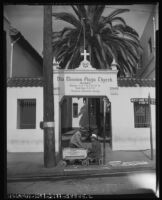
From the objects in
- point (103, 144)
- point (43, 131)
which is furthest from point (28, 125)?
point (103, 144)

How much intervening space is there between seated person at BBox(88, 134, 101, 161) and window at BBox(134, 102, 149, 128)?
0.91 meters

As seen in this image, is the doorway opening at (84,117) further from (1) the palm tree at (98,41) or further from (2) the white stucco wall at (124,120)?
(1) the palm tree at (98,41)

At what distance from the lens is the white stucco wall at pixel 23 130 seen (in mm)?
5824

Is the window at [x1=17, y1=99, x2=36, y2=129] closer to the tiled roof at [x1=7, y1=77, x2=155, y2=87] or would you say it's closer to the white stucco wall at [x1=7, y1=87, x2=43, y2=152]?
the white stucco wall at [x1=7, y1=87, x2=43, y2=152]

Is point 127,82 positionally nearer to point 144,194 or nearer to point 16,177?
point 144,194

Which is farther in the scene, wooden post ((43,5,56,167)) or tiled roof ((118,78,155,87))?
wooden post ((43,5,56,167))

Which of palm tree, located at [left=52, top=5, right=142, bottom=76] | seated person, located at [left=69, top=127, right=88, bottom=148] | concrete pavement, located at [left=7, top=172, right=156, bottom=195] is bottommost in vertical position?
concrete pavement, located at [left=7, top=172, right=156, bottom=195]

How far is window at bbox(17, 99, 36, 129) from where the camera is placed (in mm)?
6663

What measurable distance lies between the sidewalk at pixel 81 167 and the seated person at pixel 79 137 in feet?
1.49

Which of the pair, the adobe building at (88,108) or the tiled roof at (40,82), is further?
the adobe building at (88,108)

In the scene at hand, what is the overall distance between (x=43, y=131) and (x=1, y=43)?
9.49 ft

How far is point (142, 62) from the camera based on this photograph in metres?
6.48

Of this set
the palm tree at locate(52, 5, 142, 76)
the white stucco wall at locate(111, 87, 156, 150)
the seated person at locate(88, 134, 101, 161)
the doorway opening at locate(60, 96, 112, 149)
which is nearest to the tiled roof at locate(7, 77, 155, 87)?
the white stucco wall at locate(111, 87, 156, 150)

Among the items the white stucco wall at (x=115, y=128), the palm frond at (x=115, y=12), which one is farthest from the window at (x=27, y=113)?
the palm frond at (x=115, y=12)
